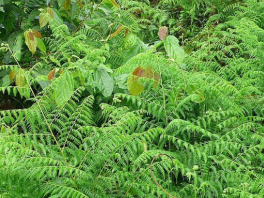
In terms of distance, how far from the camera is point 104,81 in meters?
2.64

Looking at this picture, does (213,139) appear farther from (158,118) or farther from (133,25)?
(133,25)

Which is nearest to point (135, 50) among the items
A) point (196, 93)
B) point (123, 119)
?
point (196, 93)

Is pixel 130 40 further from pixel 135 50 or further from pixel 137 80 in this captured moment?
pixel 137 80

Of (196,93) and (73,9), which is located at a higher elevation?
(73,9)

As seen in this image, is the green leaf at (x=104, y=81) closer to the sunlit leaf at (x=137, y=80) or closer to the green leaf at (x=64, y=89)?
the sunlit leaf at (x=137, y=80)

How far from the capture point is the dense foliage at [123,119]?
1877mm

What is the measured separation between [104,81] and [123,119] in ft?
2.32

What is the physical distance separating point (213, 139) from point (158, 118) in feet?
1.22

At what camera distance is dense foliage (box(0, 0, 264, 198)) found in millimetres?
1877

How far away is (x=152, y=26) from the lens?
447 centimetres

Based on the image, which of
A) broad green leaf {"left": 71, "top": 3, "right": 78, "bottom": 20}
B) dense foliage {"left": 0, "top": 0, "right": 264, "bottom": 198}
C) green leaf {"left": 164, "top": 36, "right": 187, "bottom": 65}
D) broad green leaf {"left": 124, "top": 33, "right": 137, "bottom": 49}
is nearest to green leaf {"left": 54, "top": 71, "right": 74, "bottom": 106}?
dense foliage {"left": 0, "top": 0, "right": 264, "bottom": 198}

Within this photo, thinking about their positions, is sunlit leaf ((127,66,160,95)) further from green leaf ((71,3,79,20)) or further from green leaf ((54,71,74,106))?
green leaf ((71,3,79,20))

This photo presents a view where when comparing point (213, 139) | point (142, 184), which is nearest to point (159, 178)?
point (142, 184)

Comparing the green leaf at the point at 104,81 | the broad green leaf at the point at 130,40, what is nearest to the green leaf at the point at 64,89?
the green leaf at the point at 104,81
